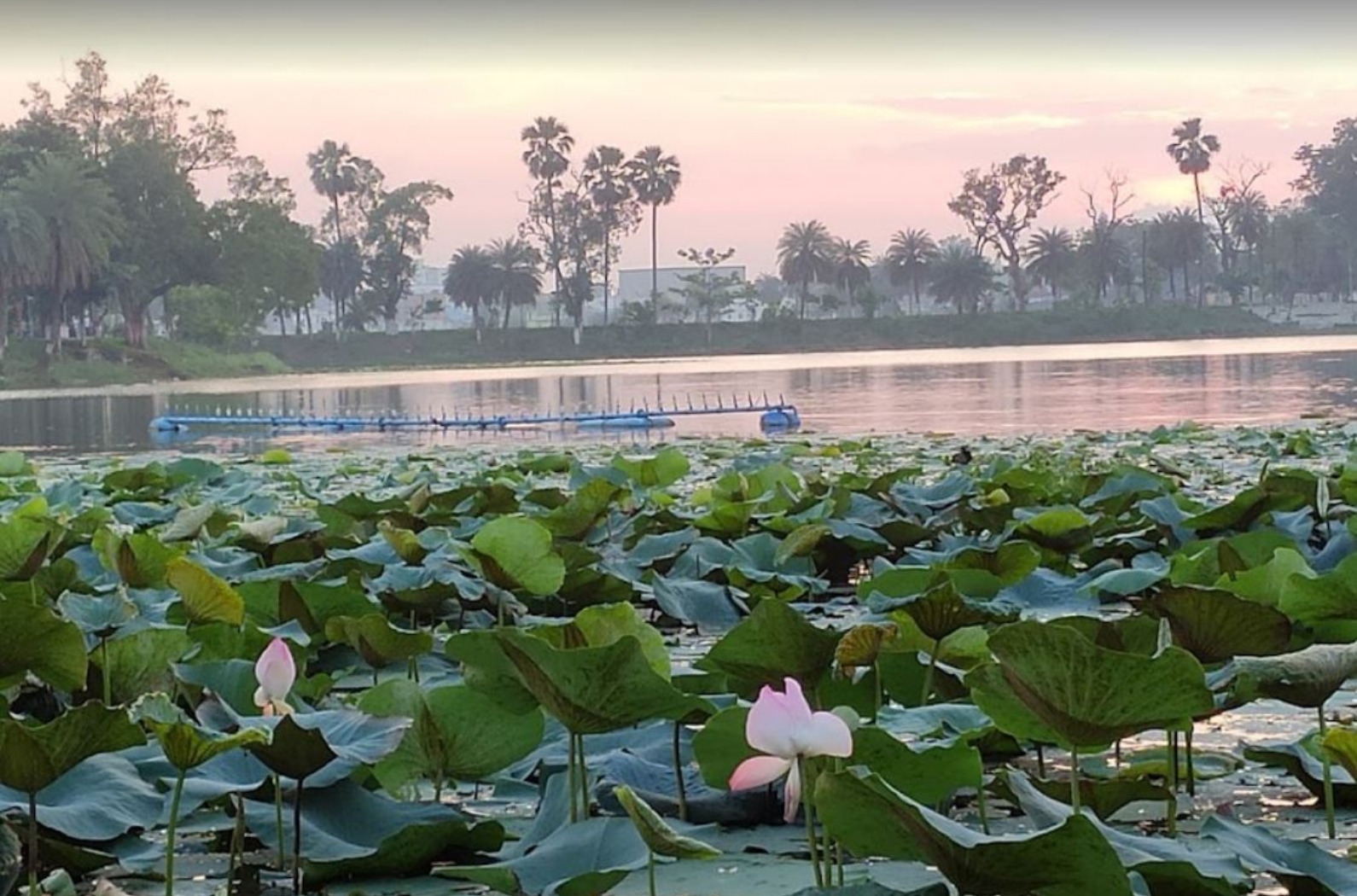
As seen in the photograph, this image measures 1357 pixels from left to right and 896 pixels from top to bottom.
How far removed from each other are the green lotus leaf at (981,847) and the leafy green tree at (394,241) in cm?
6150

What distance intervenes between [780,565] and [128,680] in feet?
4.11

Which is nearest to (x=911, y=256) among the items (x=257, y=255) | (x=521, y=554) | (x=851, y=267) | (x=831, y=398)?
(x=851, y=267)

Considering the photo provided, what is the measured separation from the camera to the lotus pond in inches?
37.7

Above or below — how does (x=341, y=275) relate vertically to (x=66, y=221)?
below

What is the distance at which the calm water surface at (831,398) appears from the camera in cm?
1308

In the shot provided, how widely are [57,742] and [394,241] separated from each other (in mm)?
63356

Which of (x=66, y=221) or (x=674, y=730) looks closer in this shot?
(x=674, y=730)

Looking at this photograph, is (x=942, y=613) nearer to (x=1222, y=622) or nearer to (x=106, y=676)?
(x=1222, y=622)

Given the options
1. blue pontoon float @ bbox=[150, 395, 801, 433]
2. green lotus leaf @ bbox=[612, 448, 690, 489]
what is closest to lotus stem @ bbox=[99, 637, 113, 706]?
green lotus leaf @ bbox=[612, 448, 690, 489]

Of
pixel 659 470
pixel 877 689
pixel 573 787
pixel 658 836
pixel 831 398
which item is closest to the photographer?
pixel 658 836

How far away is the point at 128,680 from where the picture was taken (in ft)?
5.37

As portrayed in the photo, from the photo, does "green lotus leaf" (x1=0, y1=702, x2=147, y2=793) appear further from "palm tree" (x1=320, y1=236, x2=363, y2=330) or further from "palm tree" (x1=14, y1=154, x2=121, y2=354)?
"palm tree" (x1=320, y1=236, x2=363, y2=330)

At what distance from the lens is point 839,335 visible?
5888 cm

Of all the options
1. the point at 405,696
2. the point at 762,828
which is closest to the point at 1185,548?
the point at 762,828
